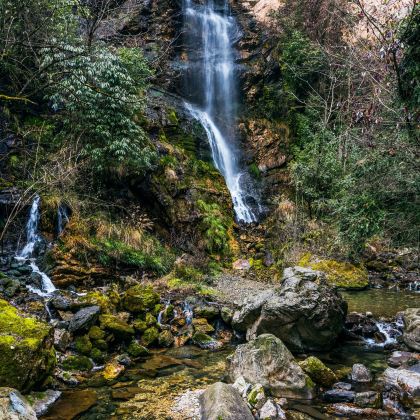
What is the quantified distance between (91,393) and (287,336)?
3756 mm

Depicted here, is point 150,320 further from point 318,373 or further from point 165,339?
point 318,373

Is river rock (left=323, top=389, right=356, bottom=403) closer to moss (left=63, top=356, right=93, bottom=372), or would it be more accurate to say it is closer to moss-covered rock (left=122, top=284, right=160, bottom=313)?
moss (left=63, top=356, right=93, bottom=372)

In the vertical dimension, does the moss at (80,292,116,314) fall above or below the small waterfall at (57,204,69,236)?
below

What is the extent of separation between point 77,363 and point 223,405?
2.85m

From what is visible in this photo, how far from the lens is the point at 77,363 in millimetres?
6434

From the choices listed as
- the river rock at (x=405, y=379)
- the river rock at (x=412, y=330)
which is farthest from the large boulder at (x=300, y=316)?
the river rock at (x=405, y=379)

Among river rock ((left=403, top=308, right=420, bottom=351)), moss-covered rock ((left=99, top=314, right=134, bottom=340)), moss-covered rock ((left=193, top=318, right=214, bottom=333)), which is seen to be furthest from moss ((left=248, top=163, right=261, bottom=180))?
moss-covered rock ((left=99, top=314, right=134, bottom=340))

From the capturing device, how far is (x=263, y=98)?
845 inches

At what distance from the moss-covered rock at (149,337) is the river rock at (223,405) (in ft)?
8.84

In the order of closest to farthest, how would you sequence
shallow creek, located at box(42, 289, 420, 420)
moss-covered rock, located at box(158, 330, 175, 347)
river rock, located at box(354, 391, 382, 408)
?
shallow creek, located at box(42, 289, 420, 420), river rock, located at box(354, 391, 382, 408), moss-covered rock, located at box(158, 330, 175, 347)

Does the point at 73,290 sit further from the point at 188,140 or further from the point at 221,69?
the point at 221,69

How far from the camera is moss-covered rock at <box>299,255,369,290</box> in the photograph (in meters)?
12.7

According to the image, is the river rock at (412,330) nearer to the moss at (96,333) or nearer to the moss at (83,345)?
the moss at (96,333)

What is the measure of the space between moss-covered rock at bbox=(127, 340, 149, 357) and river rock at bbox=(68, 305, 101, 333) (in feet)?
2.75
